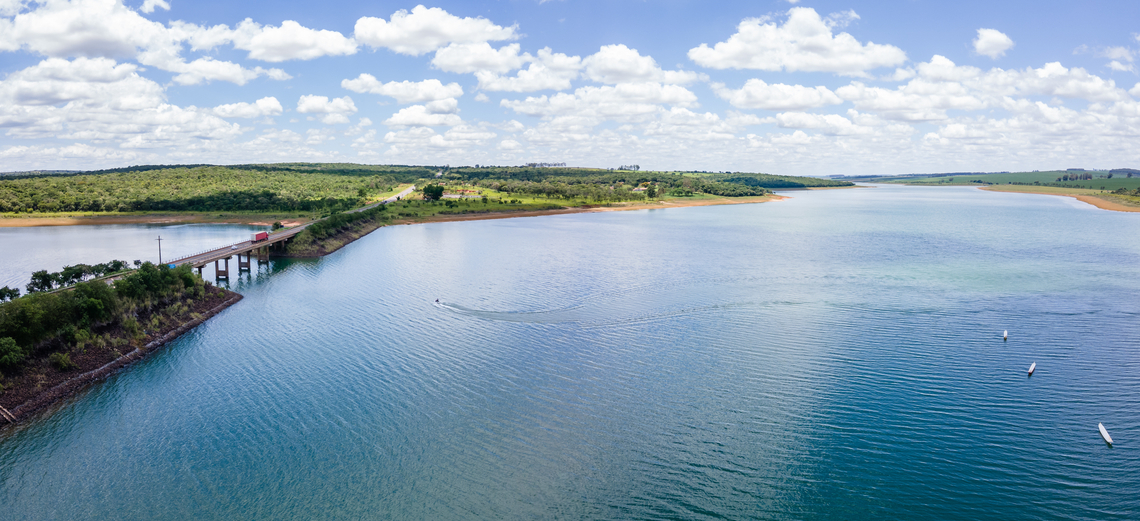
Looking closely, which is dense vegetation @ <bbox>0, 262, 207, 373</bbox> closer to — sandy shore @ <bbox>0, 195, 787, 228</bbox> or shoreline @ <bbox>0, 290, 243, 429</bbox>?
shoreline @ <bbox>0, 290, 243, 429</bbox>

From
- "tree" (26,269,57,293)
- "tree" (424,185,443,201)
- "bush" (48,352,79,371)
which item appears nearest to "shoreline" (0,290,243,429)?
"bush" (48,352,79,371)

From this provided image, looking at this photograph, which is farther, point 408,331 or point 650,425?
point 408,331

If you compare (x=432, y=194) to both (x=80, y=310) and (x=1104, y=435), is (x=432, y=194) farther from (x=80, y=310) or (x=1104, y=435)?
(x=1104, y=435)

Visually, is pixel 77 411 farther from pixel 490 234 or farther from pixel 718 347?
pixel 490 234

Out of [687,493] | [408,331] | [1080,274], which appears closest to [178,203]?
[408,331]

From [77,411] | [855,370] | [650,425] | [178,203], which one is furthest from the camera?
[178,203]

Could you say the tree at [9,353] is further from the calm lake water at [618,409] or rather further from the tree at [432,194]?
the tree at [432,194]

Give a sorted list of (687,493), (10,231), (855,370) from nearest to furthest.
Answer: (687,493)
(855,370)
(10,231)

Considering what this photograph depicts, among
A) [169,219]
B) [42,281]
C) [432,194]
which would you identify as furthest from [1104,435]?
[432,194]
